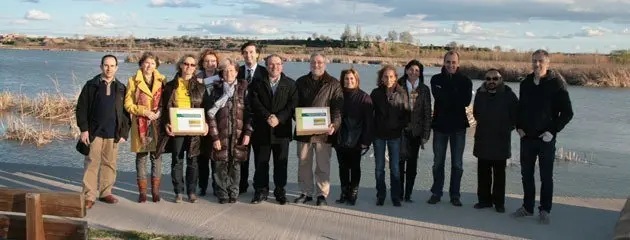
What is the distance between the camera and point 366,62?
202 ft

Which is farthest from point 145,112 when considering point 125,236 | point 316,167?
point 316,167

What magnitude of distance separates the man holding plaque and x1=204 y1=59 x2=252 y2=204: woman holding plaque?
62 centimetres

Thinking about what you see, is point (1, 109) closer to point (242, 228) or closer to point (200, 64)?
point (200, 64)

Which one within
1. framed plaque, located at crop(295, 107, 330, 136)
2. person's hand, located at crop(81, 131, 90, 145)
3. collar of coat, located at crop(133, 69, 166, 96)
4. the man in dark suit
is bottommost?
person's hand, located at crop(81, 131, 90, 145)

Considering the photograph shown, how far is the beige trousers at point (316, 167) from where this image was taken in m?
7.20

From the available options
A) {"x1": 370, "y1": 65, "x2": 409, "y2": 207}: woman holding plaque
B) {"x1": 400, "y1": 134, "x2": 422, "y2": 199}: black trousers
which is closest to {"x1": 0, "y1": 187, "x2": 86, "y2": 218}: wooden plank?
{"x1": 370, "y1": 65, "x2": 409, "y2": 207}: woman holding plaque

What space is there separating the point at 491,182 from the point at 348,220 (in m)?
1.88

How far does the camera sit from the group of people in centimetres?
695

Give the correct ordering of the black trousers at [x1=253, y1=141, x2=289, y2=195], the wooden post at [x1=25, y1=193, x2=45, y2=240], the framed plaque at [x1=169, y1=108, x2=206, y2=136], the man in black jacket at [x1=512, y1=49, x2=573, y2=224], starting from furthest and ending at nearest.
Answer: the black trousers at [x1=253, y1=141, x2=289, y2=195]
the framed plaque at [x1=169, y1=108, x2=206, y2=136]
the man in black jacket at [x1=512, y1=49, x2=573, y2=224]
the wooden post at [x1=25, y1=193, x2=45, y2=240]

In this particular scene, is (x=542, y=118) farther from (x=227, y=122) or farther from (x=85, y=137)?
(x=85, y=137)

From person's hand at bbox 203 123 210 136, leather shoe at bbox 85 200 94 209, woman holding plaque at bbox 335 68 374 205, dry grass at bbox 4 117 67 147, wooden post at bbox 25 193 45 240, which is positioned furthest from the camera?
dry grass at bbox 4 117 67 147

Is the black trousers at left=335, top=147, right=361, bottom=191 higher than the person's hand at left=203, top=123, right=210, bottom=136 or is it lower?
lower

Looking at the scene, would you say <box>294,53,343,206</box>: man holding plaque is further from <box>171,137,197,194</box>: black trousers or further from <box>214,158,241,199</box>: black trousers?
<box>171,137,197,194</box>: black trousers

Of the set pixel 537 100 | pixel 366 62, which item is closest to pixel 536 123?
pixel 537 100
